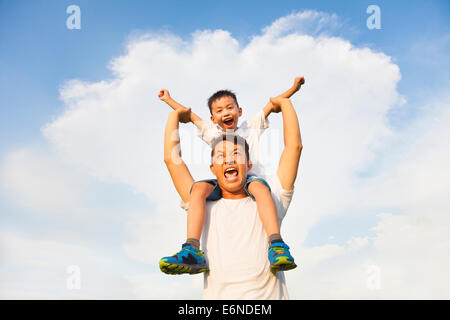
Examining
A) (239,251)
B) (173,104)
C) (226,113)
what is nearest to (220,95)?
(226,113)

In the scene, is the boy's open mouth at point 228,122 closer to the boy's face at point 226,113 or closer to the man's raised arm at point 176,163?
the boy's face at point 226,113

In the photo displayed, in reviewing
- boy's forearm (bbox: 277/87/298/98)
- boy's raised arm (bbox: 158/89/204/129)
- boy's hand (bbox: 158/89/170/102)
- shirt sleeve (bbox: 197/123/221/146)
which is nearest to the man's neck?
shirt sleeve (bbox: 197/123/221/146)

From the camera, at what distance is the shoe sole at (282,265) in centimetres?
228

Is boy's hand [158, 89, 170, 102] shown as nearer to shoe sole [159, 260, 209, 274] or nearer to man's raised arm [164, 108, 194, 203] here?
man's raised arm [164, 108, 194, 203]

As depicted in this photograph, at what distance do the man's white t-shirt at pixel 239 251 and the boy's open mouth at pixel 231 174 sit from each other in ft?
0.56

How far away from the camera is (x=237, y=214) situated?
2695 millimetres

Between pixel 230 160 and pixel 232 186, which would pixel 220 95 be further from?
pixel 232 186

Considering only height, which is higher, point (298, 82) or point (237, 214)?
point (298, 82)

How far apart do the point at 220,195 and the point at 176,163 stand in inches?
17.6

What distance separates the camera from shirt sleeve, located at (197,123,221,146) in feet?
11.7

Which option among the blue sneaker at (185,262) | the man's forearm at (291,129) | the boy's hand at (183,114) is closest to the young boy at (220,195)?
the blue sneaker at (185,262)
